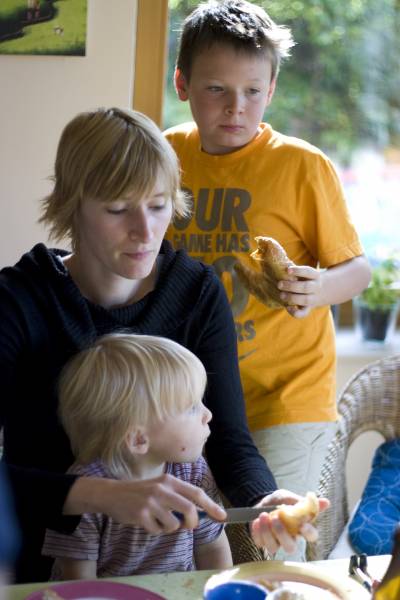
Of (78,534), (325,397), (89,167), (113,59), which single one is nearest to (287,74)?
(113,59)

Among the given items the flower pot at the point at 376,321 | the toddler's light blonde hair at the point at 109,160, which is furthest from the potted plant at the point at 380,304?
the toddler's light blonde hair at the point at 109,160

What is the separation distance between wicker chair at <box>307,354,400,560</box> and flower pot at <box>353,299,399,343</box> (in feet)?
2.44

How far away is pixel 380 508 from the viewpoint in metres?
2.26

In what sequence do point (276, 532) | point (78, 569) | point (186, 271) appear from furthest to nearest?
point (186, 271), point (78, 569), point (276, 532)

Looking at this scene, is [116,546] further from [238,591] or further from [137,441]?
[238,591]

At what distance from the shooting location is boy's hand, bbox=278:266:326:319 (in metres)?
1.78

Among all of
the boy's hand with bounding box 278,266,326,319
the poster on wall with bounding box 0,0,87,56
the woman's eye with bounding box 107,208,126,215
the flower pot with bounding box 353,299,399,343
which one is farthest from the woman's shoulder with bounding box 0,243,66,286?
the flower pot with bounding box 353,299,399,343

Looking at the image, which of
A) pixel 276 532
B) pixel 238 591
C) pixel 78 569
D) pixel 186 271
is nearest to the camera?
pixel 238 591

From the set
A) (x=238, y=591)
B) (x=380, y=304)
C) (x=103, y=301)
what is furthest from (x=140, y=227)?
(x=380, y=304)

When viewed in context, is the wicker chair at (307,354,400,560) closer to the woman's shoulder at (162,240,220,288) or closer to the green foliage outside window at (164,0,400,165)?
the woman's shoulder at (162,240,220,288)

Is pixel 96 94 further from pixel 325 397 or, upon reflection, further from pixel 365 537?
pixel 365 537

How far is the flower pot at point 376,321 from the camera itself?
3.13m

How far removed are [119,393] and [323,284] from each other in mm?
594

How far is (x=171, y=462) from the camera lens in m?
1.51
